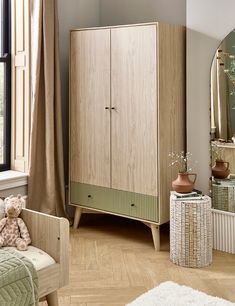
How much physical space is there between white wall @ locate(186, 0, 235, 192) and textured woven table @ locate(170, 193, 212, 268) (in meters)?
0.48

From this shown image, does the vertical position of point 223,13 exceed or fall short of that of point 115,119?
it exceeds it

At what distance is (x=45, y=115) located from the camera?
12.8 ft

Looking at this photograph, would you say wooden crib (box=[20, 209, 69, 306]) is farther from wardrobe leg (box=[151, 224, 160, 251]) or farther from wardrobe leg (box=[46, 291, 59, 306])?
wardrobe leg (box=[151, 224, 160, 251])

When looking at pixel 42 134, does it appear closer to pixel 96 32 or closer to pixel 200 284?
pixel 96 32

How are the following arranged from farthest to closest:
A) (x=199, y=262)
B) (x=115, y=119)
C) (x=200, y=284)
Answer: (x=115, y=119)
(x=199, y=262)
(x=200, y=284)

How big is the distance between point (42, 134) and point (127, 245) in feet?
3.98

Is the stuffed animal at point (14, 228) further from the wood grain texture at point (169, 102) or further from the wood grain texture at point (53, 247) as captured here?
the wood grain texture at point (169, 102)

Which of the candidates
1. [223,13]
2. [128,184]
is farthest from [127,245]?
[223,13]

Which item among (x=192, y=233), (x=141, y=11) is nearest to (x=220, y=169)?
(x=192, y=233)

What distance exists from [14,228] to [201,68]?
2.01 m

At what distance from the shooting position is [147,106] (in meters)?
3.54

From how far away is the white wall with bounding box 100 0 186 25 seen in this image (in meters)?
Answer: 3.97

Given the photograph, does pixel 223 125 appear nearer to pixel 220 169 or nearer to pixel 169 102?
pixel 220 169

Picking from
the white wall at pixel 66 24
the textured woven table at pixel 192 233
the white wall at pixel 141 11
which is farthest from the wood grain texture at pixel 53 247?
the white wall at pixel 141 11
